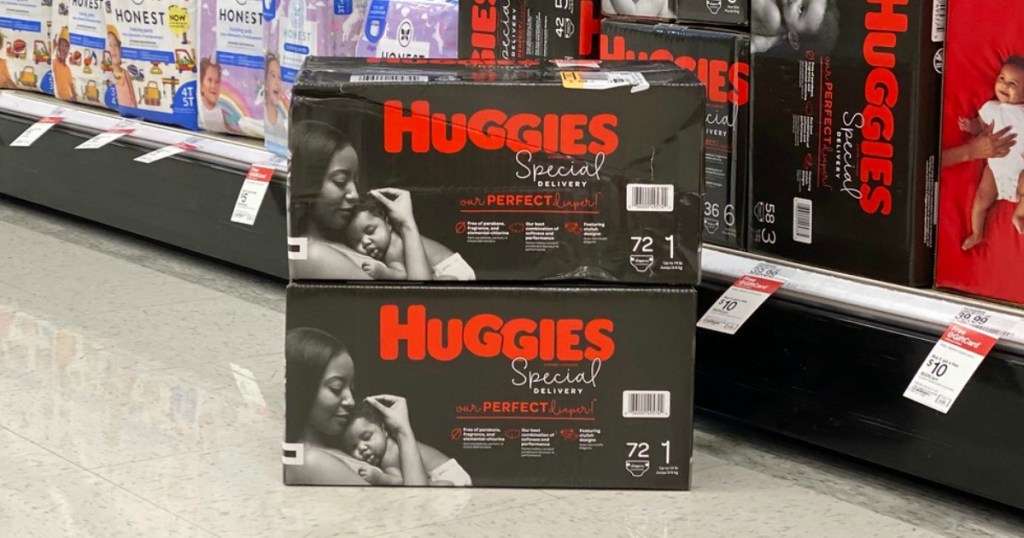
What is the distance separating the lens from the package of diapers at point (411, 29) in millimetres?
2916

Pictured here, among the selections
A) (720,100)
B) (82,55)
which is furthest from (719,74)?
(82,55)

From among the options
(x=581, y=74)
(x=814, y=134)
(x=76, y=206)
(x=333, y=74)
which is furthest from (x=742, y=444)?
(x=76, y=206)

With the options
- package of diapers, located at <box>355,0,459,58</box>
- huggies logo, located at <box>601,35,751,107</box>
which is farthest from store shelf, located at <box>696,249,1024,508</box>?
package of diapers, located at <box>355,0,459,58</box>

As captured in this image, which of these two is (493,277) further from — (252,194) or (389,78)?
(252,194)

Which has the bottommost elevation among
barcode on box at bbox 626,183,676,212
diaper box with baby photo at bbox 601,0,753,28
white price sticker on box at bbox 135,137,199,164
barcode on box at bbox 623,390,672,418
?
barcode on box at bbox 623,390,672,418

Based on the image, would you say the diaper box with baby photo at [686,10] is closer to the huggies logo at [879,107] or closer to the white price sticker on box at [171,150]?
the huggies logo at [879,107]

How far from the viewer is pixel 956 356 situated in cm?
210

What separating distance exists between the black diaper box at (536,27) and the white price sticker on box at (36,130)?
5.28 ft

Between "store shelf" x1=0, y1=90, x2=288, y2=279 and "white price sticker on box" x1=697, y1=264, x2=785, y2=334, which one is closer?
"white price sticker on box" x1=697, y1=264, x2=785, y2=334

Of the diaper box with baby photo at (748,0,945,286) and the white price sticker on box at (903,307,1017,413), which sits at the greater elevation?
the diaper box with baby photo at (748,0,945,286)

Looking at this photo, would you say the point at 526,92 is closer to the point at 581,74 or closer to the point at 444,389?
the point at 581,74

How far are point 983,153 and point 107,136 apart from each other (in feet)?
7.62

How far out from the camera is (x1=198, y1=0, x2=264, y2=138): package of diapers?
342 cm

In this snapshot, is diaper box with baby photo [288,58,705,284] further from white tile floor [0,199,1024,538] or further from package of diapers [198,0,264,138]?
package of diapers [198,0,264,138]
